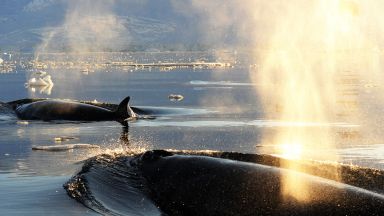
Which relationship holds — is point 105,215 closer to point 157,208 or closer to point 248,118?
point 157,208

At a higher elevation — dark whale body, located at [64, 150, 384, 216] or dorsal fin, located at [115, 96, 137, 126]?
dorsal fin, located at [115, 96, 137, 126]

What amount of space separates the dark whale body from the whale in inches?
489

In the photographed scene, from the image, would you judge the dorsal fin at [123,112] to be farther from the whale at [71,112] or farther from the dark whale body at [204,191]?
→ the dark whale body at [204,191]

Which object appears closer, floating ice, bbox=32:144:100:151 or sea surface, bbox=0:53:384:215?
sea surface, bbox=0:53:384:215

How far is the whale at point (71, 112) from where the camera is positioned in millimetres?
24766

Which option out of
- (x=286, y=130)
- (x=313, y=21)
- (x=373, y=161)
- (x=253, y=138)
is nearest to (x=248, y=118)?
(x=286, y=130)

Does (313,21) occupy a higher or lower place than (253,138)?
higher

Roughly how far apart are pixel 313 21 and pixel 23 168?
115394 mm

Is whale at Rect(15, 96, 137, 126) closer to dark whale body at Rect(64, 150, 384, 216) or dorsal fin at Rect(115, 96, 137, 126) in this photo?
dorsal fin at Rect(115, 96, 137, 126)

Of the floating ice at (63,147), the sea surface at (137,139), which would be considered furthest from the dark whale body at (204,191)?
the floating ice at (63,147)

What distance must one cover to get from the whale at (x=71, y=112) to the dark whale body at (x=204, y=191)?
12427 mm

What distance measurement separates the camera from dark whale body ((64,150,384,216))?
30.5 feet

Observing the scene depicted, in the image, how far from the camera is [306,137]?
66.1 ft

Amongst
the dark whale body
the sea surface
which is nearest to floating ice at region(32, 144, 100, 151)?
the sea surface
